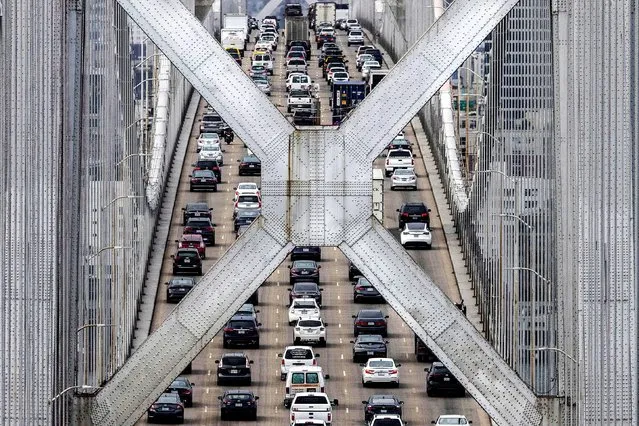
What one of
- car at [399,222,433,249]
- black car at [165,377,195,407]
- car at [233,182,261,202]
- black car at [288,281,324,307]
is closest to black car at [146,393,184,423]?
black car at [165,377,195,407]

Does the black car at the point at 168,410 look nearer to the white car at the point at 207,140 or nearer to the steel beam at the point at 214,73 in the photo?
the steel beam at the point at 214,73

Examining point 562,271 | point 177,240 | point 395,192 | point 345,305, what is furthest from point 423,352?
point 562,271

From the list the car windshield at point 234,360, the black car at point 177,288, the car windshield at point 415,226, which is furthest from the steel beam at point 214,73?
the car windshield at point 415,226

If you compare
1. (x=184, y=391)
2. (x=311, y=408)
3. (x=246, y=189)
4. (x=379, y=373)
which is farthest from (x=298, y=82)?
(x=311, y=408)

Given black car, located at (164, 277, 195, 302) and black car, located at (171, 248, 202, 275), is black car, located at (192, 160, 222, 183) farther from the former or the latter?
black car, located at (164, 277, 195, 302)

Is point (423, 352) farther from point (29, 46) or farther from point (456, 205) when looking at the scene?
point (29, 46)

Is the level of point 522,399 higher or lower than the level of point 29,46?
lower

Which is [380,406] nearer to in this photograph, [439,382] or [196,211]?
[439,382]
